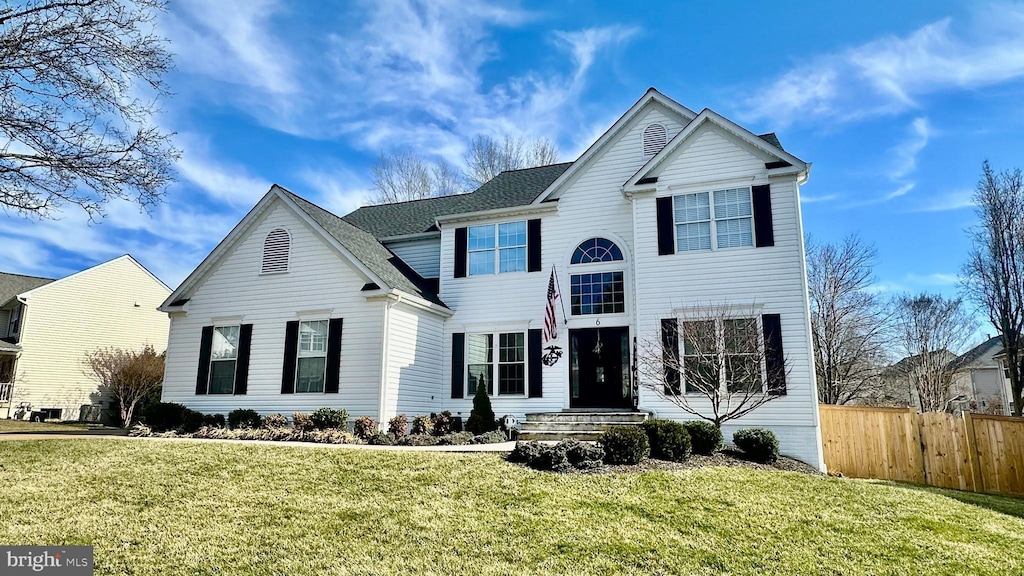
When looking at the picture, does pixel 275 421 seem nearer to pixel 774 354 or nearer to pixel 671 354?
pixel 671 354

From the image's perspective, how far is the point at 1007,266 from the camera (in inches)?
784

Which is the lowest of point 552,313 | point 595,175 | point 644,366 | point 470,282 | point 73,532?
point 73,532

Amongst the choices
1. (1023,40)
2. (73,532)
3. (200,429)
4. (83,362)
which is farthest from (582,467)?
(83,362)

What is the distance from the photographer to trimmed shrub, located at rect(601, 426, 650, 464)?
9500 millimetres

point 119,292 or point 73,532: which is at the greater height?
point 119,292

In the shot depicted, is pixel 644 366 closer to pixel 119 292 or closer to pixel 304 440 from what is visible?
pixel 304 440

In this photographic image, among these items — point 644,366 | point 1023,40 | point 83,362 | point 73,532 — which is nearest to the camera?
point 73,532

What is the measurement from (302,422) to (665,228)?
10159 millimetres

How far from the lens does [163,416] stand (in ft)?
49.1

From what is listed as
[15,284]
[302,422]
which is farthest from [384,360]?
[15,284]

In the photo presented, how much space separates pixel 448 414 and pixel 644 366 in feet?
17.5

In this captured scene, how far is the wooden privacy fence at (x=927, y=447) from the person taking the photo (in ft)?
41.0

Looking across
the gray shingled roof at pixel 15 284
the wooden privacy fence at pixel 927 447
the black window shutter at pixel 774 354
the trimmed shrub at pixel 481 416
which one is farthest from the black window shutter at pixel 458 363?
the gray shingled roof at pixel 15 284

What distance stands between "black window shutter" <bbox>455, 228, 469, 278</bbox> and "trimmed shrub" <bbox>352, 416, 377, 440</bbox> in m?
5.43
